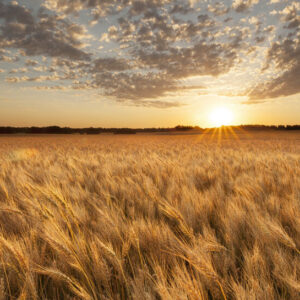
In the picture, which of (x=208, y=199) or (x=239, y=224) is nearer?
(x=239, y=224)

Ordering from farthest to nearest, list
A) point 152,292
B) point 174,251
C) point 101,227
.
Answer: point 101,227, point 174,251, point 152,292

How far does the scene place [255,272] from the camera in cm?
94

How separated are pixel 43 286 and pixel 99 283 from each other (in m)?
0.28

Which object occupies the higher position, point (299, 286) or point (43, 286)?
point (299, 286)

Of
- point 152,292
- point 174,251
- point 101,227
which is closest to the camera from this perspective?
point 152,292

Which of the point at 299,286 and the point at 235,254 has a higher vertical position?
the point at 299,286

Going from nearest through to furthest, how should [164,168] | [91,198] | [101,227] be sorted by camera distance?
[101,227] < [91,198] < [164,168]

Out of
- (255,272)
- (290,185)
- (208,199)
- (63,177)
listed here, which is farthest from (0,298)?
(290,185)

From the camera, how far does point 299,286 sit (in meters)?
0.77

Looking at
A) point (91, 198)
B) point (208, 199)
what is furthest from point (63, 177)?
point (208, 199)

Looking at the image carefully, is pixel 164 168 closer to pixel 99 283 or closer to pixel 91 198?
pixel 91 198

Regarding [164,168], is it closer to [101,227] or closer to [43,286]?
[101,227]

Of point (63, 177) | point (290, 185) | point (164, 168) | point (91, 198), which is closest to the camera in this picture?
point (91, 198)

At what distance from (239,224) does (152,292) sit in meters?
0.84
